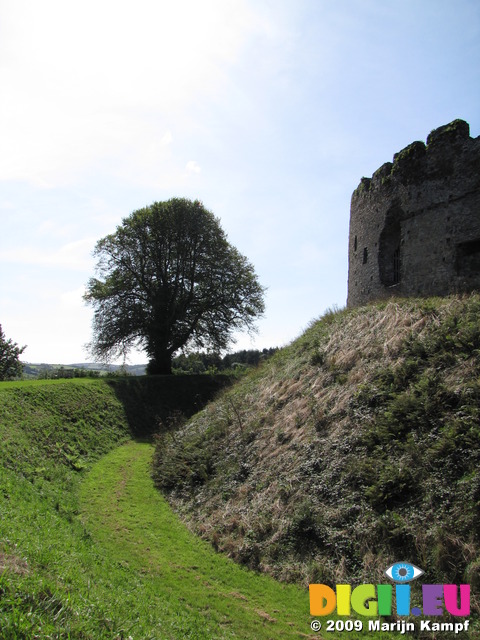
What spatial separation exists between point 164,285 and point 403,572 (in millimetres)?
28679

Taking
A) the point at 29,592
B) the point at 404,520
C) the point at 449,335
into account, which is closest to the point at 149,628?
the point at 29,592

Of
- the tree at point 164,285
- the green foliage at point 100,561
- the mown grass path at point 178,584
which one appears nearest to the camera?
the green foliage at point 100,561

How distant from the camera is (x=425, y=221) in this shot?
654 inches

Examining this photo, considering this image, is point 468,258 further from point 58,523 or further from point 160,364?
point 160,364

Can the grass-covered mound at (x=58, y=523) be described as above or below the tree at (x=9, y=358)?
below

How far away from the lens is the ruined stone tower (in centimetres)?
1511

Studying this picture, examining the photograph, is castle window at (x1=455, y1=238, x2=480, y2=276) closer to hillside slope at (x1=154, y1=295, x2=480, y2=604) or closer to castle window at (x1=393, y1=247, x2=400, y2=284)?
hillside slope at (x1=154, y1=295, x2=480, y2=604)

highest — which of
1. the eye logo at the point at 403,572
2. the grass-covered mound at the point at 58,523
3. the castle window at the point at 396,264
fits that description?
the castle window at the point at 396,264

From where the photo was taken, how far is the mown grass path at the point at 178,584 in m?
6.01

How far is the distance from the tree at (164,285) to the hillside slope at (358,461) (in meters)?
17.9

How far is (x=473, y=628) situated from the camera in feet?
18.0

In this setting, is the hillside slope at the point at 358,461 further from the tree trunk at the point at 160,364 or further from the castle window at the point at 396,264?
the tree trunk at the point at 160,364

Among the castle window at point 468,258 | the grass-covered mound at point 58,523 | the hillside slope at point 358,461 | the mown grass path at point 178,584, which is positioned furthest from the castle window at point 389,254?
the grass-covered mound at point 58,523

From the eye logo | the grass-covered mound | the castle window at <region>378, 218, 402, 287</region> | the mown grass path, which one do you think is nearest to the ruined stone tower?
the castle window at <region>378, 218, 402, 287</region>
